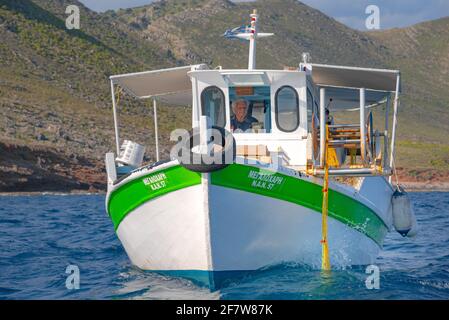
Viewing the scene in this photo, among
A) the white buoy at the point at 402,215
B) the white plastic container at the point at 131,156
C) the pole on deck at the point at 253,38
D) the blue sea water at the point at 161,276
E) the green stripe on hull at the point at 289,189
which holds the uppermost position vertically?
the pole on deck at the point at 253,38

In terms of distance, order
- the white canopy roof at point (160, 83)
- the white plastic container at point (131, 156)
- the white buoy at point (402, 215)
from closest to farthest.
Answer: the white plastic container at point (131, 156) < the white canopy roof at point (160, 83) < the white buoy at point (402, 215)

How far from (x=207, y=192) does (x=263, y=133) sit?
3.54 metres

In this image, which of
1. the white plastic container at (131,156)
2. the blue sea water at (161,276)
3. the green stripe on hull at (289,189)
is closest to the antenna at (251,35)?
the white plastic container at (131,156)

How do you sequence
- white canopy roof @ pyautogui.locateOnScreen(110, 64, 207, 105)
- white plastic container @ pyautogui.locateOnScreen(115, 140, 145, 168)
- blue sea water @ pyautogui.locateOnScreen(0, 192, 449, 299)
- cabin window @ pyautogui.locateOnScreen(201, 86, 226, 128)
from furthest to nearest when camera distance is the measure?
white canopy roof @ pyautogui.locateOnScreen(110, 64, 207, 105)
cabin window @ pyautogui.locateOnScreen(201, 86, 226, 128)
white plastic container @ pyautogui.locateOnScreen(115, 140, 145, 168)
blue sea water @ pyautogui.locateOnScreen(0, 192, 449, 299)

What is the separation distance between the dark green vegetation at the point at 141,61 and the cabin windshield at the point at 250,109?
3761 cm

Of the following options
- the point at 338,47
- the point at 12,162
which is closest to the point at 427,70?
the point at 338,47

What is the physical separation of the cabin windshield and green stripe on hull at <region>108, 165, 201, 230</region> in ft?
9.10

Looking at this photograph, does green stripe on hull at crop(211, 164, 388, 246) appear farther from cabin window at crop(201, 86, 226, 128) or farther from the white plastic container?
the white plastic container

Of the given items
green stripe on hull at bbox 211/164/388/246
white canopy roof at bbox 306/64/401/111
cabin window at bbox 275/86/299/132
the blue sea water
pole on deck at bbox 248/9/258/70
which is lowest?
the blue sea water

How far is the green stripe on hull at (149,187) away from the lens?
41.1 ft

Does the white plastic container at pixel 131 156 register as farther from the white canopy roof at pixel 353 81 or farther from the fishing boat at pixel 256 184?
the white canopy roof at pixel 353 81

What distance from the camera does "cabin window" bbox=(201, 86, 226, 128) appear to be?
15625 millimetres

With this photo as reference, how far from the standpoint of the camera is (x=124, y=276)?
14.9m

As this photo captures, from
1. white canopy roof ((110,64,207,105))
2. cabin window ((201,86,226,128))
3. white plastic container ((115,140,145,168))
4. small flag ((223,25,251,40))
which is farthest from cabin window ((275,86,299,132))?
white plastic container ((115,140,145,168))
